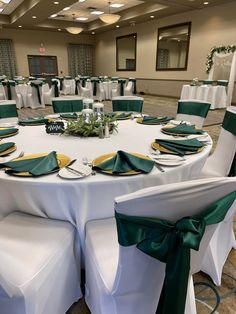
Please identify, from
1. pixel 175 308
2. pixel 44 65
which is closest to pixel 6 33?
pixel 44 65

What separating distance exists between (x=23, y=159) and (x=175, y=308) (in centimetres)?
103

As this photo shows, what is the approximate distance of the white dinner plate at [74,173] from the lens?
1185mm

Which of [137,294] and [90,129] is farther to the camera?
[90,129]

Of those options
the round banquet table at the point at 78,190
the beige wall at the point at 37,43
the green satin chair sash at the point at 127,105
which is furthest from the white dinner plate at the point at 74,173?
the beige wall at the point at 37,43

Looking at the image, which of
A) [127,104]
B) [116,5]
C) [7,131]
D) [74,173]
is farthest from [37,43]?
[74,173]

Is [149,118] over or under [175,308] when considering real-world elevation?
over

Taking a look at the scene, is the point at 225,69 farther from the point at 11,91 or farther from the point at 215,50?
the point at 11,91

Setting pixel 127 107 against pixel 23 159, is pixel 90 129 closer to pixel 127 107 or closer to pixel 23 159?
pixel 23 159

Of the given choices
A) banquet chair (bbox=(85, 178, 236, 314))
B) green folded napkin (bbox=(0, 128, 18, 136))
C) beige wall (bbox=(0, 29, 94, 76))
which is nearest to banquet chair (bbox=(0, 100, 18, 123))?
green folded napkin (bbox=(0, 128, 18, 136))

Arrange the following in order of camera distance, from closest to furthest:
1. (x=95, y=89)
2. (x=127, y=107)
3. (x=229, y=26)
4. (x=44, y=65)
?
(x=127, y=107), (x=229, y=26), (x=95, y=89), (x=44, y=65)

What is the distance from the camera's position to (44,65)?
13273mm

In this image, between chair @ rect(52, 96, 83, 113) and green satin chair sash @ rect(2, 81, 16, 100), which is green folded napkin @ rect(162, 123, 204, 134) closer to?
chair @ rect(52, 96, 83, 113)

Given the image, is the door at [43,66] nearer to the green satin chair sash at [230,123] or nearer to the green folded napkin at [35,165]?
the green satin chair sash at [230,123]

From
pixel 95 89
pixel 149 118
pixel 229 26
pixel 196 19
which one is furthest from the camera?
pixel 95 89
